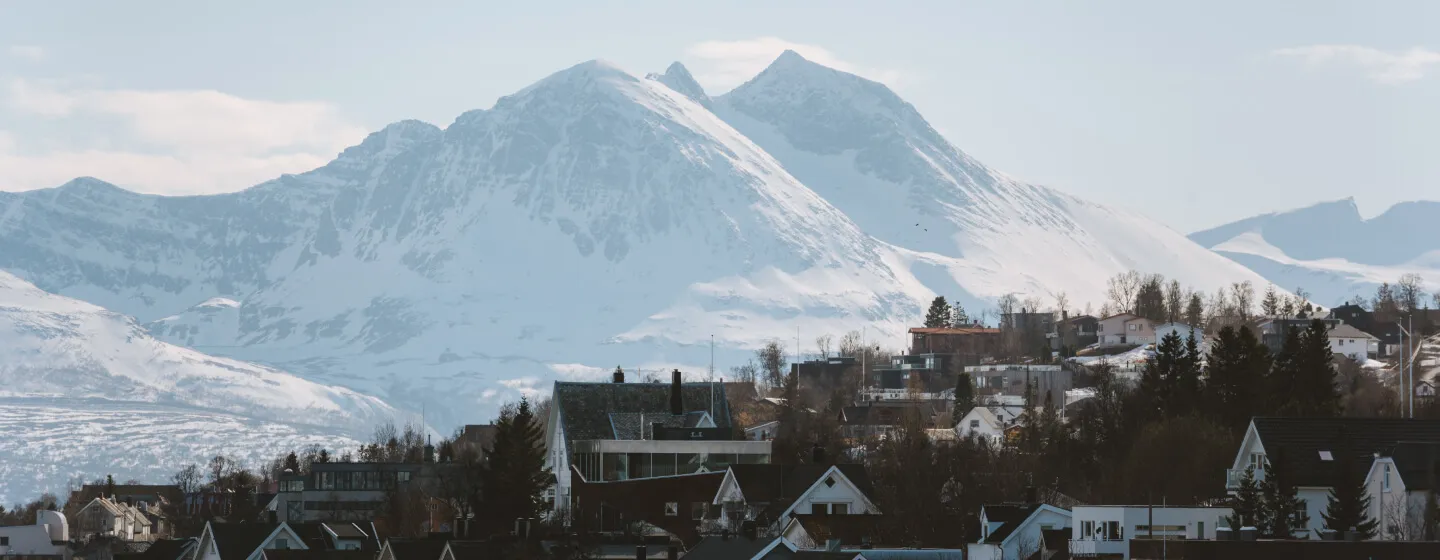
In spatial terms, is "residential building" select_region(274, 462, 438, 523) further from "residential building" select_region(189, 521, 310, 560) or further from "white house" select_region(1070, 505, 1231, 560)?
"white house" select_region(1070, 505, 1231, 560)

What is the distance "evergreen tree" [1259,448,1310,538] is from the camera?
6862 cm

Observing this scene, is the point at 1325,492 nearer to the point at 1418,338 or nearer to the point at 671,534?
the point at 671,534

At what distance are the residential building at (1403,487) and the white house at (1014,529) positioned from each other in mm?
8925

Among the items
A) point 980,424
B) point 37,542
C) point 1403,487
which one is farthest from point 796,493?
point 980,424

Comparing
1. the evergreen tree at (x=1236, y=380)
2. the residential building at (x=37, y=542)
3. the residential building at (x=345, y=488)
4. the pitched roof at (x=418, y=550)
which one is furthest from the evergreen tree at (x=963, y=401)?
the pitched roof at (x=418, y=550)

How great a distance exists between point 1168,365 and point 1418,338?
8958 centimetres

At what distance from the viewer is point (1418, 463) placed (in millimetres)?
70000

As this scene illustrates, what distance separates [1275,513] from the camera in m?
69.7

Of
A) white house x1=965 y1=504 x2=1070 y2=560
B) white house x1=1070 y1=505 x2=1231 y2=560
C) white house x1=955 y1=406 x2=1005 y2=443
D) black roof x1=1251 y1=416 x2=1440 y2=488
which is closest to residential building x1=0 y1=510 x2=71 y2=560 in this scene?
white house x1=955 y1=406 x2=1005 y2=443

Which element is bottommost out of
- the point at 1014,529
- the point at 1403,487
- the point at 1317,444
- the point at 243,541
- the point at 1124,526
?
the point at 243,541

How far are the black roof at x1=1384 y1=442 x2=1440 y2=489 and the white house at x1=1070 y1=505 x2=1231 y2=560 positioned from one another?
497cm

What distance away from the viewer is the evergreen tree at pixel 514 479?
96312 millimetres

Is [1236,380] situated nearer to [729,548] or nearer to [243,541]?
[729,548]

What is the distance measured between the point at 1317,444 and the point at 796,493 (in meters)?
21.1
